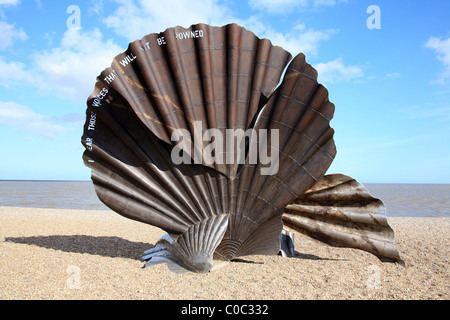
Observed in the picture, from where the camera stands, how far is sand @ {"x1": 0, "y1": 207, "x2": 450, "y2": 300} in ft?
10.7

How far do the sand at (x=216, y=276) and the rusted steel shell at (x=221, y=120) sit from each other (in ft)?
2.03

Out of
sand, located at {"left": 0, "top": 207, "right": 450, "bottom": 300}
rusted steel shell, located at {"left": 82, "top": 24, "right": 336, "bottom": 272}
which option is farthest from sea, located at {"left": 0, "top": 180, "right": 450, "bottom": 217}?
rusted steel shell, located at {"left": 82, "top": 24, "right": 336, "bottom": 272}

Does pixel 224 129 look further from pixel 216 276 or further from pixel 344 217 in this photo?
pixel 344 217

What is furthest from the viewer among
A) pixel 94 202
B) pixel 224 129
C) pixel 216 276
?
pixel 94 202

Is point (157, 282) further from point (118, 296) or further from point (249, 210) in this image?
point (249, 210)

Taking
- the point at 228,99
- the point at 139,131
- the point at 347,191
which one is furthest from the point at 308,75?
the point at 139,131

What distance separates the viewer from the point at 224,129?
437 centimetres

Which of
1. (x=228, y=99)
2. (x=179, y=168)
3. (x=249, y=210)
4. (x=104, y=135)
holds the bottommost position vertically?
(x=249, y=210)

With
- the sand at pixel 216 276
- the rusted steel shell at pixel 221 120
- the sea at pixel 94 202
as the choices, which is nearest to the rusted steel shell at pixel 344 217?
the sand at pixel 216 276

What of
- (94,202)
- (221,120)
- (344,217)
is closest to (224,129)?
(221,120)

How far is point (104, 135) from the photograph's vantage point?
458cm

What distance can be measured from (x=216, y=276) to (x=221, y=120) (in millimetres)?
1953

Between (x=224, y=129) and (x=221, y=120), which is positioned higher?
(x=221, y=120)
